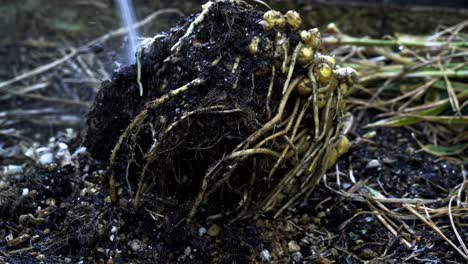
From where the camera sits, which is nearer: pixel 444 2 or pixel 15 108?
pixel 15 108

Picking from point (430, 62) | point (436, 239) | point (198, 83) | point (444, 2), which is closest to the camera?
point (198, 83)

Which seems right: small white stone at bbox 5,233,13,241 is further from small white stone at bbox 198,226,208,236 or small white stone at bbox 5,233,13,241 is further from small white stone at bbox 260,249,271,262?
small white stone at bbox 260,249,271,262

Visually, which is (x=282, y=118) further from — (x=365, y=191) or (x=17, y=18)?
(x=17, y=18)

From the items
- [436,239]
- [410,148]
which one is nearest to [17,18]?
[410,148]

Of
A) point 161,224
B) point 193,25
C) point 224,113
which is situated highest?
point 193,25

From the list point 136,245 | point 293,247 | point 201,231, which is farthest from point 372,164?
point 136,245

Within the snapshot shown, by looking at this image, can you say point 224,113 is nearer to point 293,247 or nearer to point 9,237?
point 293,247

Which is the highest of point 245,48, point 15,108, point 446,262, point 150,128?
point 245,48
